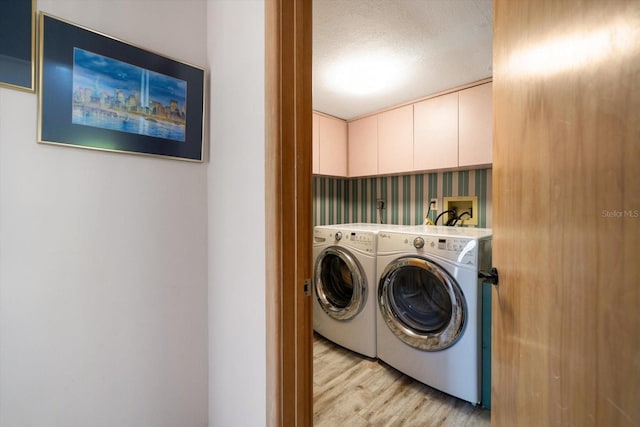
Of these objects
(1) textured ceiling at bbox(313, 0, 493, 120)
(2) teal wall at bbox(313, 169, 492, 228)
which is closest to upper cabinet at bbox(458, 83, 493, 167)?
(1) textured ceiling at bbox(313, 0, 493, 120)

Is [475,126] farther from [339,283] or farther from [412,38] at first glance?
[339,283]

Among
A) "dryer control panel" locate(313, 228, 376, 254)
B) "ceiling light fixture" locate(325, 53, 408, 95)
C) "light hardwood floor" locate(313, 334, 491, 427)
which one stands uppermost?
"ceiling light fixture" locate(325, 53, 408, 95)

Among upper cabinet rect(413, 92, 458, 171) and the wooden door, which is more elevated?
upper cabinet rect(413, 92, 458, 171)

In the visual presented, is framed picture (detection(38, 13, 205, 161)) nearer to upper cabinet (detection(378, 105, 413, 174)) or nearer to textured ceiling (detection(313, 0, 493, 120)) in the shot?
textured ceiling (detection(313, 0, 493, 120))

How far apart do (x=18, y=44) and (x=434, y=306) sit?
219 centimetres

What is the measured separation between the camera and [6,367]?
2.41 ft

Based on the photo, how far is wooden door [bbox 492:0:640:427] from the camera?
1.37ft

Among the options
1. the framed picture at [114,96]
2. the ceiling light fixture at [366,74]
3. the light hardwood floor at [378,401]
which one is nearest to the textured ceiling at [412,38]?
the ceiling light fixture at [366,74]

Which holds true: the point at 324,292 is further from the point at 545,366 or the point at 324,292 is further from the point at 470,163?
the point at 545,366

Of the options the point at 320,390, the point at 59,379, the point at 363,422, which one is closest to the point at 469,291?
the point at 363,422

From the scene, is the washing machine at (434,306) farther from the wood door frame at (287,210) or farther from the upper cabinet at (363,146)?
the wood door frame at (287,210)

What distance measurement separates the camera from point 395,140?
2363mm

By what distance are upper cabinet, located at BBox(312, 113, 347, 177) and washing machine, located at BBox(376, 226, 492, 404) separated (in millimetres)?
969

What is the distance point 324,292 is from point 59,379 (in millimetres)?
1734
